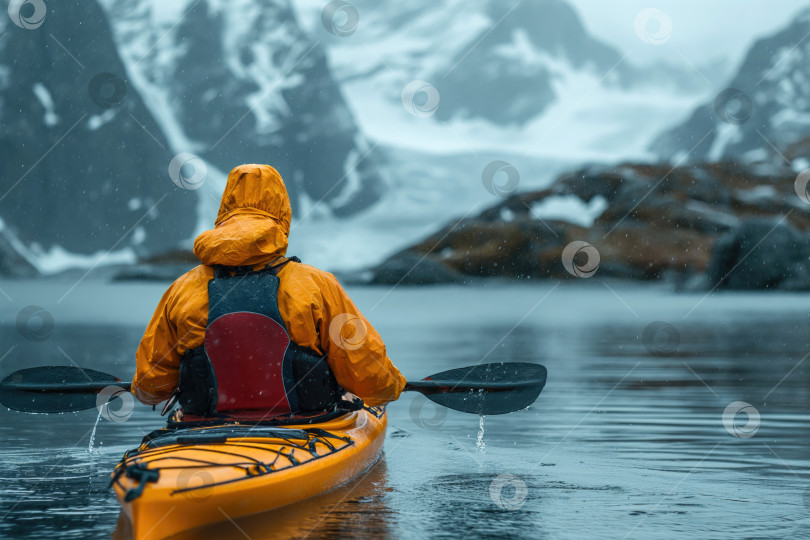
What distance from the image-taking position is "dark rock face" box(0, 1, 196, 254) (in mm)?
134875

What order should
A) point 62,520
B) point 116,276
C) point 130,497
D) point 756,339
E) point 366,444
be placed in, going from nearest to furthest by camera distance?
point 130,497 → point 62,520 → point 366,444 → point 756,339 → point 116,276

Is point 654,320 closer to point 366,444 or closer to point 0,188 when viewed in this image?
point 366,444

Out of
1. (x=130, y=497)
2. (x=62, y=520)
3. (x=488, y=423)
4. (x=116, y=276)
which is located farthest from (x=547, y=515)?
(x=116, y=276)

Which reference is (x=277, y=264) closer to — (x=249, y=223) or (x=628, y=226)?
(x=249, y=223)

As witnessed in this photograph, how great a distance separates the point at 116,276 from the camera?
11581 cm

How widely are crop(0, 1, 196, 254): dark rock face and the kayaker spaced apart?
133936mm

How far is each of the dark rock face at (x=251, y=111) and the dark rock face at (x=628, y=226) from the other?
5092cm

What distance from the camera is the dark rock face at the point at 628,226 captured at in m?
112

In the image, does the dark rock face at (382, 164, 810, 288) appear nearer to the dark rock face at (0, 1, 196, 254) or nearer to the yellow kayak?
the dark rock face at (0, 1, 196, 254)

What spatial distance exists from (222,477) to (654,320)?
26.1 m

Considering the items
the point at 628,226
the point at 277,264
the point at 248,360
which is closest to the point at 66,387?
the point at 248,360

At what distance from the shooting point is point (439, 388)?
694cm

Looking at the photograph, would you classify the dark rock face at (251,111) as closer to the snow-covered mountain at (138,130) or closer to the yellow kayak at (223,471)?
the snow-covered mountain at (138,130)

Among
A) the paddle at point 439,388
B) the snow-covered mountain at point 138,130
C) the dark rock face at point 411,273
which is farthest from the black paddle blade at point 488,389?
the snow-covered mountain at point 138,130
